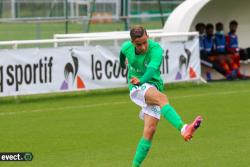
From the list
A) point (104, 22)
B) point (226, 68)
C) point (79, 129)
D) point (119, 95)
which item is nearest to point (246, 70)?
point (226, 68)

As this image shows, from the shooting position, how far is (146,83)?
36.3 ft

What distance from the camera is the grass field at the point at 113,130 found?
12.5 metres

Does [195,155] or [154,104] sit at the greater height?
[154,104]

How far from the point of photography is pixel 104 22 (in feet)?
117

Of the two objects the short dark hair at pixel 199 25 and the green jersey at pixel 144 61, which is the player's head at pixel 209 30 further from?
the green jersey at pixel 144 61

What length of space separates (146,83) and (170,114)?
53 centimetres

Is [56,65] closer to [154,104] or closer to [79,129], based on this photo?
[79,129]

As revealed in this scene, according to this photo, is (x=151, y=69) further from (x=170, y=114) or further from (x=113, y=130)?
(x=113, y=130)

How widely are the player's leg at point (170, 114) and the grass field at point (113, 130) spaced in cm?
129

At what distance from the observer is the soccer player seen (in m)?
10.9

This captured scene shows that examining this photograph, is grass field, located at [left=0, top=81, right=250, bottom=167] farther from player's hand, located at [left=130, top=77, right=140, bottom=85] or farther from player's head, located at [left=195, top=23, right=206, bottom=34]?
player's head, located at [left=195, top=23, right=206, bottom=34]

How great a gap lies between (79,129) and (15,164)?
3.69 metres

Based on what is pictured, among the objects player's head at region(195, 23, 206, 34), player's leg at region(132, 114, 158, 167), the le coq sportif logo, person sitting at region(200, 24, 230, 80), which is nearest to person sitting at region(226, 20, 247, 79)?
person sitting at region(200, 24, 230, 80)

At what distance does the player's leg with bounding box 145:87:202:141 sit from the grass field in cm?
129
